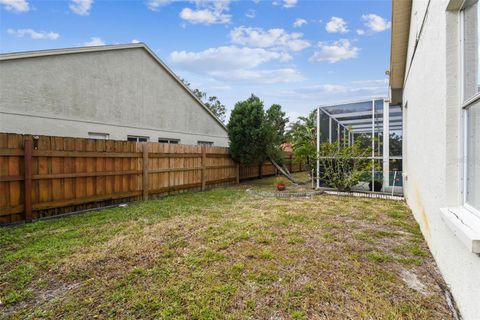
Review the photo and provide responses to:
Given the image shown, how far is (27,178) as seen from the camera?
497cm

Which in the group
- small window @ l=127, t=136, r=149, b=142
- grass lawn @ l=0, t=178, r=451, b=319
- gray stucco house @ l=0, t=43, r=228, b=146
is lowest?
grass lawn @ l=0, t=178, r=451, b=319

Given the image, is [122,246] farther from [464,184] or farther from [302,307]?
[464,184]

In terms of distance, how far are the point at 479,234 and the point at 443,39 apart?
6.61 ft

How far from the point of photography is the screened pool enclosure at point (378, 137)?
859 centimetres

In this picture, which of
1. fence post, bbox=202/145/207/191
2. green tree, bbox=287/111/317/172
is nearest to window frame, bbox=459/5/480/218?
green tree, bbox=287/111/317/172

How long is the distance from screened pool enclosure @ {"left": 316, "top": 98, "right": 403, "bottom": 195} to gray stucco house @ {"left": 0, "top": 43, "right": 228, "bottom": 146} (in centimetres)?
729

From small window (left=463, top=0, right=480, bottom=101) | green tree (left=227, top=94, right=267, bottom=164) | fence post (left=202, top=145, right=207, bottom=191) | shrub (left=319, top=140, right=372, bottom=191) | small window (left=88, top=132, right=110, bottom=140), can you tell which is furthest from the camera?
green tree (left=227, top=94, right=267, bottom=164)

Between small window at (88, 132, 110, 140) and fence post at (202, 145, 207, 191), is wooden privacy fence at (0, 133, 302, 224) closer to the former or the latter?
fence post at (202, 145, 207, 191)

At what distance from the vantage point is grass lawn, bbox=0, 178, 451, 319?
7.22 ft

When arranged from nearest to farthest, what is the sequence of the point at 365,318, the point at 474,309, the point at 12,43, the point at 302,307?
the point at 474,309 < the point at 365,318 < the point at 302,307 < the point at 12,43

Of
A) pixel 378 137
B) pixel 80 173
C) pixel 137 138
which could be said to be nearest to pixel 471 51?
pixel 80 173

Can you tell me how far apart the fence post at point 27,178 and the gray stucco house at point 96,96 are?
3079mm

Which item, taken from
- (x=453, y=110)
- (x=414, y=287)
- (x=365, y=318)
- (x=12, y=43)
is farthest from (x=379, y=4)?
(x=12, y=43)

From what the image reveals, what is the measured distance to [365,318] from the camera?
80.7 inches
